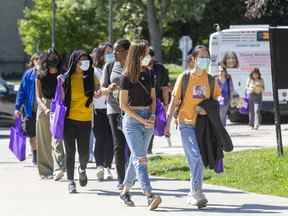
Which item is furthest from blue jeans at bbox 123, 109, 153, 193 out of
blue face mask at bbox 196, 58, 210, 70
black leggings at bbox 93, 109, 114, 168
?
black leggings at bbox 93, 109, 114, 168

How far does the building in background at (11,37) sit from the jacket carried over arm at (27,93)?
5902 cm

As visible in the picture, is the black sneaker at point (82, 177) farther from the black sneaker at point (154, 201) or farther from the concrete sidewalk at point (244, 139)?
the concrete sidewalk at point (244, 139)

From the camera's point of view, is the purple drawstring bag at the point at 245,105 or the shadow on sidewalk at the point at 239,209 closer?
the shadow on sidewalk at the point at 239,209

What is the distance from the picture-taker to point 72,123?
11328mm

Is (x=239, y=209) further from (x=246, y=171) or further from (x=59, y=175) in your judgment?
(x=59, y=175)

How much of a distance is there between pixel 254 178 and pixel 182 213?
2.77 m

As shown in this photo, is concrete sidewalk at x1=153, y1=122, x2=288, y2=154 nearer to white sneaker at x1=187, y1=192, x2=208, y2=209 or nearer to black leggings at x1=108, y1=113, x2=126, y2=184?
black leggings at x1=108, y1=113, x2=126, y2=184

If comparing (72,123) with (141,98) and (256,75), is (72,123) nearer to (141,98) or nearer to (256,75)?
(141,98)

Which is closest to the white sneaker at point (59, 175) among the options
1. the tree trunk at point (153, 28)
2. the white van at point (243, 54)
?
the white van at point (243, 54)

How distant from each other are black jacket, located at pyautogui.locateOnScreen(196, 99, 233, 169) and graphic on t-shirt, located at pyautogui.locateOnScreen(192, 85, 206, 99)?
2.8 inches

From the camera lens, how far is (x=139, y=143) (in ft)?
Answer: 32.3

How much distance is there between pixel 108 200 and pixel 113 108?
52.0 inches

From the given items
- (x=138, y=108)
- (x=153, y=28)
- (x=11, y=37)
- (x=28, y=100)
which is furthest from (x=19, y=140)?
(x=11, y=37)

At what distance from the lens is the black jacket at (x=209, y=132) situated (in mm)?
9828
